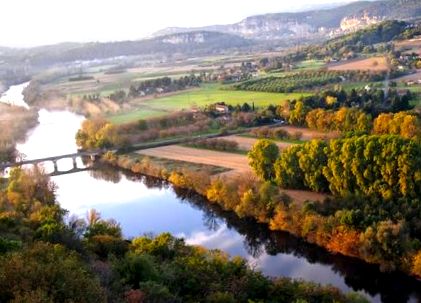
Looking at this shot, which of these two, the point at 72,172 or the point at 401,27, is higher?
the point at 401,27

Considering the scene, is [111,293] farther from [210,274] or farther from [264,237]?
[264,237]

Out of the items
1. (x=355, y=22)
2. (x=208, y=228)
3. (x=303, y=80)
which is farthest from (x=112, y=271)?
(x=355, y=22)

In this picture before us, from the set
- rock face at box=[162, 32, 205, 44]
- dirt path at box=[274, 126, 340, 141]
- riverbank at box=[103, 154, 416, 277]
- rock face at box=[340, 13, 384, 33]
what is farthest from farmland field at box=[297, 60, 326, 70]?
rock face at box=[340, 13, 384, 33]

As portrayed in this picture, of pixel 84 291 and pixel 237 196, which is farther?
pixel 237 196

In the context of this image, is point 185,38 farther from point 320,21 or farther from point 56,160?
point 56,160

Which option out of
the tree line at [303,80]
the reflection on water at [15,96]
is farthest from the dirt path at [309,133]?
the reflection on water at [15,96]

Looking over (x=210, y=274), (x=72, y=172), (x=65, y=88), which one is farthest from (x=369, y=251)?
(x=65, y=88)
